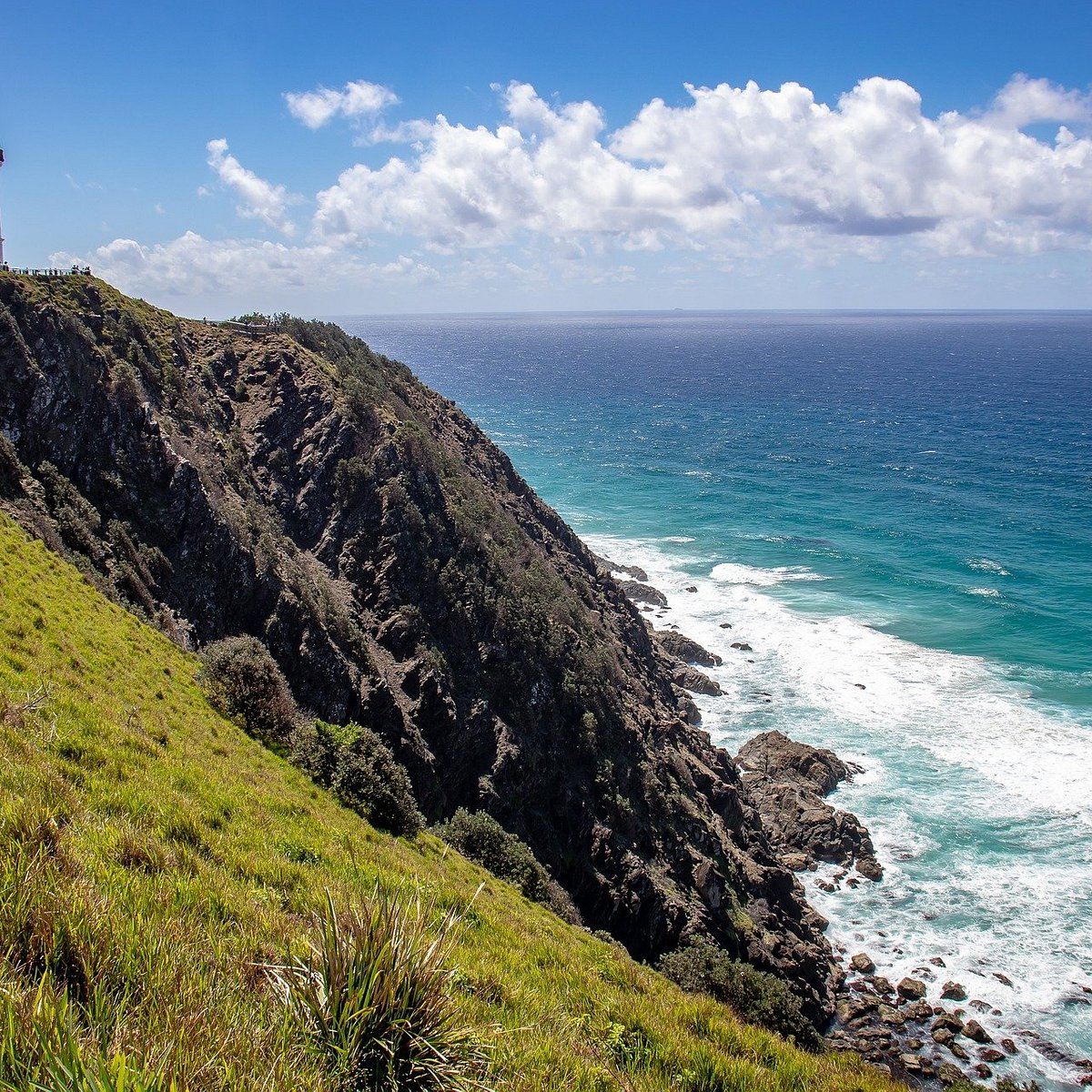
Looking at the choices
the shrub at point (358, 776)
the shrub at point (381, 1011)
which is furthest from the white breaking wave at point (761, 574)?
the shrub at point (381, 1011)

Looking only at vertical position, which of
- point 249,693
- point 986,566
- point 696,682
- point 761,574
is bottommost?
point 696,682

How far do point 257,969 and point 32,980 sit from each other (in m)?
1.91

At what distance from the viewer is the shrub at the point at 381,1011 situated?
517cm

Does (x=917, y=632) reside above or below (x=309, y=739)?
below

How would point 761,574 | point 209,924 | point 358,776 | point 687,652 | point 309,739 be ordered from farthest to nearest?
point 761,574 → point 687,652 → point 309,739 → point 358,776 → point 209,924

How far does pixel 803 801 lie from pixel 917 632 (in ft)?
87.4

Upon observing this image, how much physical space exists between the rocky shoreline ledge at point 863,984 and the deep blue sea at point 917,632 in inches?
22.3

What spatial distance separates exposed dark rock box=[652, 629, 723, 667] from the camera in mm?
57781

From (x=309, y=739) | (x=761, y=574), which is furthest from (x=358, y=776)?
(x=761, y=574)

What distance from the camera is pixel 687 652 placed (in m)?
58.0

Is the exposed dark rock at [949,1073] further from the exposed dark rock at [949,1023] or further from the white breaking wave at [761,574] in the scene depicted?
the white breaking wave at [761,574]

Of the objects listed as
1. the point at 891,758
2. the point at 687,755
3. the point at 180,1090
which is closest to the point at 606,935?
the point at 687,755

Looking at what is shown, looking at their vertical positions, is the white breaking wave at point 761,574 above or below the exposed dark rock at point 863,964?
above

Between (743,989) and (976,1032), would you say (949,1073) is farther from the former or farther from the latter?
(743,989)
